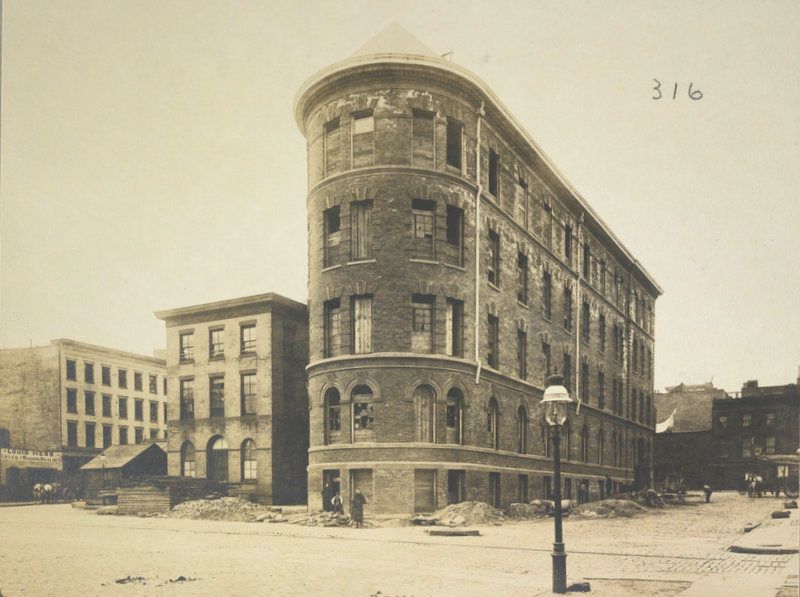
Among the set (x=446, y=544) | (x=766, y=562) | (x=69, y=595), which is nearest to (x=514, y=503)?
(x=446, y=544)

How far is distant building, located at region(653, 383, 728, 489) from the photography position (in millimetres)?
70812

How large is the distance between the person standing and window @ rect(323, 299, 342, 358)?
5504 mm

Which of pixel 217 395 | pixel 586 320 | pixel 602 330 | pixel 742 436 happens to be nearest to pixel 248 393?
pixel 217 395

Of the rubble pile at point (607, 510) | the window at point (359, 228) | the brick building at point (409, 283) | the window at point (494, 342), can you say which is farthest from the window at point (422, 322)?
the rubble pile at point (607, 510)

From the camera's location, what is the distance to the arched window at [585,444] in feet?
136

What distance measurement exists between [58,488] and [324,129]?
910 inches

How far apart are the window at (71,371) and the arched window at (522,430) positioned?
17.6m

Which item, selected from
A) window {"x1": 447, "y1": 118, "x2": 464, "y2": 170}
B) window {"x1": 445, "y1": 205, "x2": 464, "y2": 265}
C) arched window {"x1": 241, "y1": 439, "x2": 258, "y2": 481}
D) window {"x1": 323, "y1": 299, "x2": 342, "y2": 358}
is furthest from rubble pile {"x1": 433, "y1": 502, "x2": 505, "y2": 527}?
arched window {"x1": 241, "y1": 439, "x2": 258, "y2": 481}

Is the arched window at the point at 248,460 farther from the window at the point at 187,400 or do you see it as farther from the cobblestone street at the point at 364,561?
the cobblestone street at the point at 364,561

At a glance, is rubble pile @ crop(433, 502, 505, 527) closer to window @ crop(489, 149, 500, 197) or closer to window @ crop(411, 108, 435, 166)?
window @ crop(411, 108, 435, 166)

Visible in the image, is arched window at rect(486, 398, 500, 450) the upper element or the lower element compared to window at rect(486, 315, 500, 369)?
lower

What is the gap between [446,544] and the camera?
1878 cm

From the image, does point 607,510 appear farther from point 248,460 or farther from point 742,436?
point 742,436

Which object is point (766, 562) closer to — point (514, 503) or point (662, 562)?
point (662, 562)
